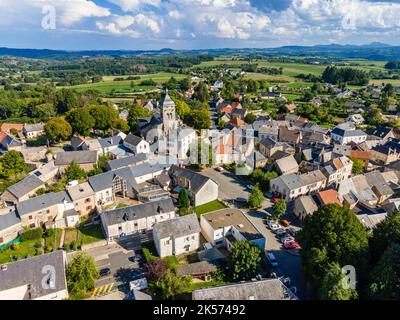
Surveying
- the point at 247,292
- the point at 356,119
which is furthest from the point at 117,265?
the point at 356,119

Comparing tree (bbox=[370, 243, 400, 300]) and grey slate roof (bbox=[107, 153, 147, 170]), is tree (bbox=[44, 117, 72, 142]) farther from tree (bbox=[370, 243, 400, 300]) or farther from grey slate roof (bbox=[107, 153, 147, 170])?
tree (bbox=[370, 243, 400, 300])

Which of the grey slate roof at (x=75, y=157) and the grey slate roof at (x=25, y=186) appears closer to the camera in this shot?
the grey slate roof at (x=25, y=186)

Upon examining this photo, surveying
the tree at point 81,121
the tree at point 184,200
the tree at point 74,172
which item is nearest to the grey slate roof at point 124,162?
the tree at point 74,172

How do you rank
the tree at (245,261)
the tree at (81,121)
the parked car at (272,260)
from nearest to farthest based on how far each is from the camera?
1. the tree at (245,261)
2. the parked car at (272,260)
3. the tree at (81,121)

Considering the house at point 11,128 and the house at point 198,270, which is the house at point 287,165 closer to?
the house at point 198,270

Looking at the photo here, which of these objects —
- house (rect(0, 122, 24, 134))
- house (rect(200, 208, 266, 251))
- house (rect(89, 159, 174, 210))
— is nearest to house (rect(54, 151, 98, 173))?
house (rect(89, 159, 174, 210))
